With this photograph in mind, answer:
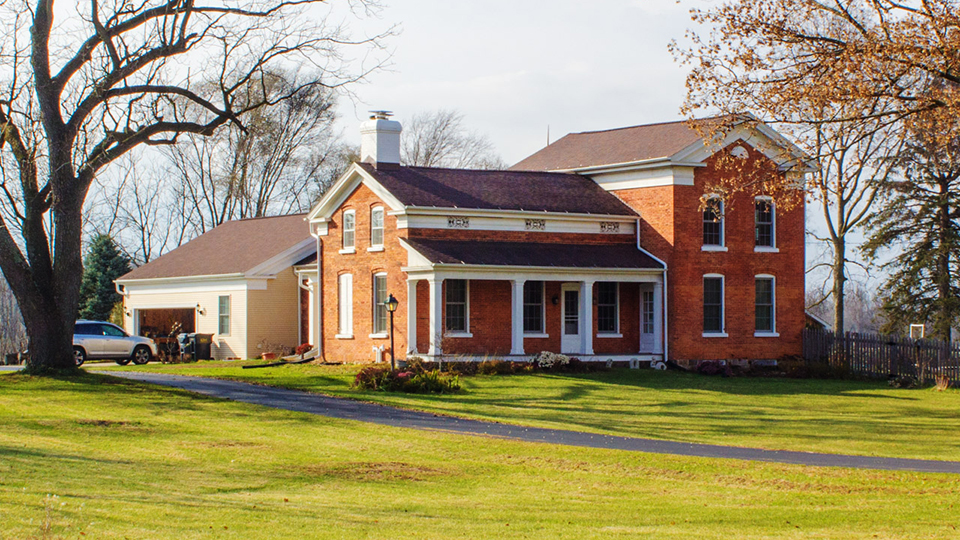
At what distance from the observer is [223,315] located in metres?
41.5

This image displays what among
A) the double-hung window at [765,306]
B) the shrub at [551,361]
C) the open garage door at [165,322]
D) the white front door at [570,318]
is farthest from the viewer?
the open garage door at [165,322]

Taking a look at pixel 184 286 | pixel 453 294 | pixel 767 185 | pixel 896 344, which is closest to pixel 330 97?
pixel 184 286

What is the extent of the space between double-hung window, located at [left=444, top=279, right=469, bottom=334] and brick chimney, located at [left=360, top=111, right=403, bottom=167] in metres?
5.25

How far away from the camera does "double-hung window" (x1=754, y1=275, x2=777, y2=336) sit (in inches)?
1411

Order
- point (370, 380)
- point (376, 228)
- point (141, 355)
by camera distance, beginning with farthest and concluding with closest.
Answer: point (141, 355)
point (376, 228)
point (370, 380)

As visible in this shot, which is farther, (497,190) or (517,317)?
(497,190)

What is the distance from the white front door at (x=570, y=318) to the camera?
34.1 meters

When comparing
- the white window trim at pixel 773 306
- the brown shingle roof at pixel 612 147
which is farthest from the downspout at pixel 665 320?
the brown shingle roof at pixel 612 147

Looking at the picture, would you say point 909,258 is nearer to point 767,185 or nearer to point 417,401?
point 767,185

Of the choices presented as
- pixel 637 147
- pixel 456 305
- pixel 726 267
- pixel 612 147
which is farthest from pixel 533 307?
pixel 612 147

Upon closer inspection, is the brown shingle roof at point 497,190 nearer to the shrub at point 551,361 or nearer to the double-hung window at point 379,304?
the double-hung window at point 379,304

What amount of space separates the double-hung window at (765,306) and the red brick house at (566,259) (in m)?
0.05

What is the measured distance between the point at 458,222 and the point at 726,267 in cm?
939

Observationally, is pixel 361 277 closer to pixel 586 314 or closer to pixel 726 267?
pixel 586 314
